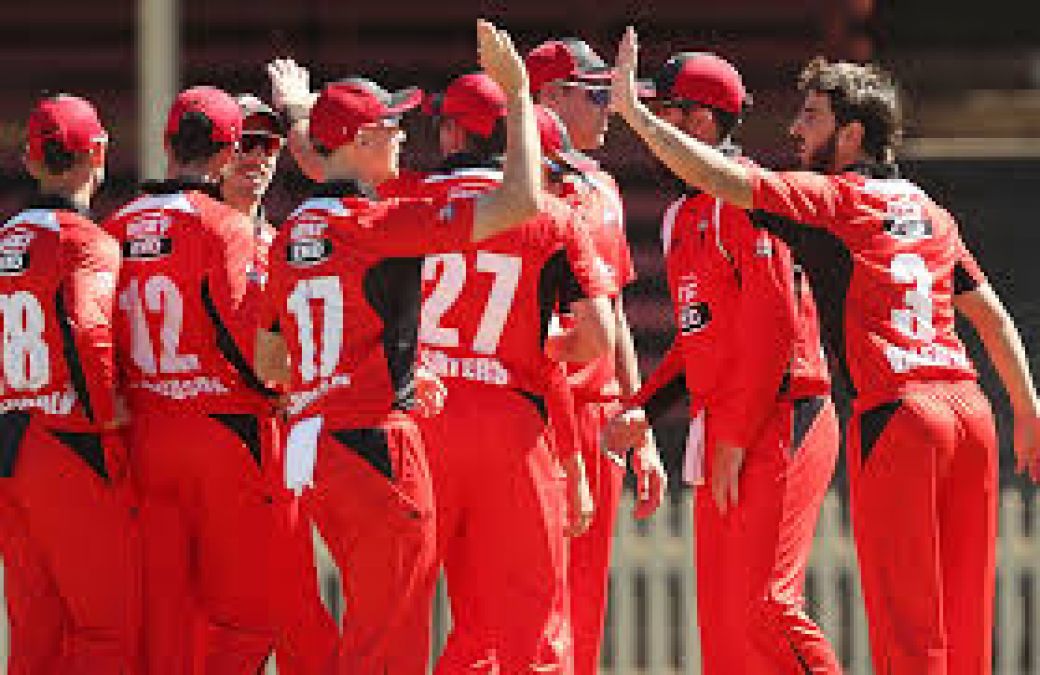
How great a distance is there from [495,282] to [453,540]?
0.69m

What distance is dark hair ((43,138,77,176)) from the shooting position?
8797mm

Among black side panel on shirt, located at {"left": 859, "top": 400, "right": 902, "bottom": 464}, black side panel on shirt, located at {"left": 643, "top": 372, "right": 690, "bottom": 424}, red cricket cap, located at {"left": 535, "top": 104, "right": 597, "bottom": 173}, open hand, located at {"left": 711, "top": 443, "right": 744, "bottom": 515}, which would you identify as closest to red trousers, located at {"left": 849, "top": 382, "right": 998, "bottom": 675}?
black side panel on shirt, located at {"left": 859, "top": 400, "right": 902, "bottom": 464}

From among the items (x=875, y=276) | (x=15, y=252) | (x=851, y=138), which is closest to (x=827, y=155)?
(x=851, y=138)

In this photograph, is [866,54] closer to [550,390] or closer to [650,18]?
[650,18]

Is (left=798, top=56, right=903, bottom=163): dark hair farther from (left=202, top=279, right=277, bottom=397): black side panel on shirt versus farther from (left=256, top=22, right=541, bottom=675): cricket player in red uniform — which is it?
(left=202, top=279, right=277, bottom=397): black side panel on shirt

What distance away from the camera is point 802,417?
872cm

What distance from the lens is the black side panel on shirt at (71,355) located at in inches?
339

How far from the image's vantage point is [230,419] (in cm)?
877

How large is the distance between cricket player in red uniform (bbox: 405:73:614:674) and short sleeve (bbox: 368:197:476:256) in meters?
0.35

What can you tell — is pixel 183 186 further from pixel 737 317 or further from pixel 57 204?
pixel 737 317

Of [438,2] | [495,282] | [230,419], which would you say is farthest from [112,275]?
[438,2]

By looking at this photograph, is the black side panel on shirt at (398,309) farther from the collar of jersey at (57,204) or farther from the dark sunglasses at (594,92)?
the dark sunglasses at (594,92)

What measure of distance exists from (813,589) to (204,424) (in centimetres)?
426

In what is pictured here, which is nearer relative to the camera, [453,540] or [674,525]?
[453,540]
